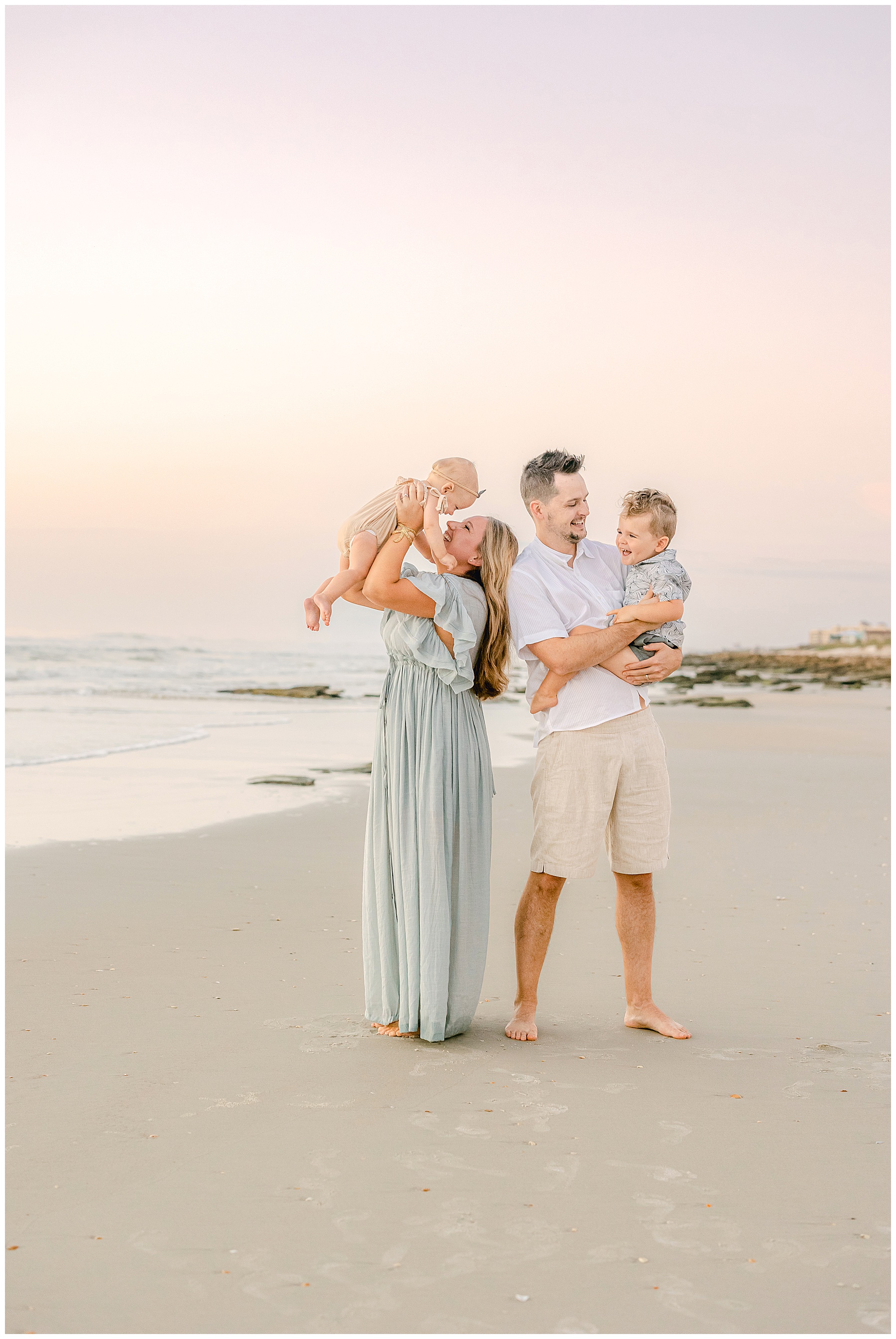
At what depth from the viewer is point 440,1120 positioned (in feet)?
10.1

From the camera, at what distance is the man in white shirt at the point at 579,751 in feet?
12.5

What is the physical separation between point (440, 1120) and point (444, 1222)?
568 mm

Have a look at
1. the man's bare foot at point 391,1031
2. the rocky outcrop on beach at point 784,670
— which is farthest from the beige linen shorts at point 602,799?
the rocky outcrop on beach at point 784,670

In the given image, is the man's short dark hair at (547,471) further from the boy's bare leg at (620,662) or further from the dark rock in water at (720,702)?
the dark rock in water at (720,702)

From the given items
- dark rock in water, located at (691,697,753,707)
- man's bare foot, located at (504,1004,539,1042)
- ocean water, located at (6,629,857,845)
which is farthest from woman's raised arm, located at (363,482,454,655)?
dark rock in water, located at (691,697,753,707)

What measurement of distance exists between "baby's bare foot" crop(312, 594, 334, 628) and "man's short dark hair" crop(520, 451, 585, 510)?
0.82m

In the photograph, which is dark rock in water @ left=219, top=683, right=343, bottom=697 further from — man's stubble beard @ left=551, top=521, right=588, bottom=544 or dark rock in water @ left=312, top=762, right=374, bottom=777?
man's stubble beard @ left=551, top=521, right=588, bottom=544

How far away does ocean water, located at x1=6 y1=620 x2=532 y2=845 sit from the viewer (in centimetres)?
857

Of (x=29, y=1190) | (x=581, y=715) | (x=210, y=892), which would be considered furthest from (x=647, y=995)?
(x=210, y=892)

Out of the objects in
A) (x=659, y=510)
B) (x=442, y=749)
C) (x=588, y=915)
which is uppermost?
(x=659, y=510)

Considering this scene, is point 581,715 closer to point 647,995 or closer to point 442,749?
point 442,749

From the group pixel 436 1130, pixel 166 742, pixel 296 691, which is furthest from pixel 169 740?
pixel 436 1130

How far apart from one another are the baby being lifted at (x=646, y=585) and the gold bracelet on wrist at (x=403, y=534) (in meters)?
0.63

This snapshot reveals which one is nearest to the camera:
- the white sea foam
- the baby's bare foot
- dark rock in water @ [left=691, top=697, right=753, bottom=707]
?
the baby's bare foot
